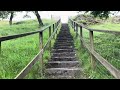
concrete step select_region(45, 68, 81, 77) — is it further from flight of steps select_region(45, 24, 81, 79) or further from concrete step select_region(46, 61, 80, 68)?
concrete step select_region(46, 61, 80, 68)

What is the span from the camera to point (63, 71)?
28.5 ft

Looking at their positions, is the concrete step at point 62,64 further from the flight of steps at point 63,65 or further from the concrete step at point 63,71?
the concrete step at point 63,71

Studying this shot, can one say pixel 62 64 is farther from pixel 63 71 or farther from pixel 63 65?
pixel 63 71

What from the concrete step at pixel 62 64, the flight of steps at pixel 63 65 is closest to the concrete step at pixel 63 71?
the flight of steps at pixel 63 65

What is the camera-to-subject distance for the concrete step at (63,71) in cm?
851

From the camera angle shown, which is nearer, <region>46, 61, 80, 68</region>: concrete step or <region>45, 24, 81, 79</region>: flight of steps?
<region>45, 24, 81, 79</region>: flight of steps

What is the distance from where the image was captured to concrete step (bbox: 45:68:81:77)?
27.9ft

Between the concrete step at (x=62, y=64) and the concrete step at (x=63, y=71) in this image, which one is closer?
the concrete step at (x=63, y=71)

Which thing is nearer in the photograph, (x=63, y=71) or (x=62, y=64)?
(x=63, y=71)

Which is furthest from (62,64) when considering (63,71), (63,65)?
(63,71)

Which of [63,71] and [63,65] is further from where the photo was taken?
[63,65]

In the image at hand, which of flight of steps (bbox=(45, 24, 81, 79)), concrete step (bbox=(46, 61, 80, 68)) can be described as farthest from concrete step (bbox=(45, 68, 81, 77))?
concrete step (bbox=(46, 61, 80, 68))
